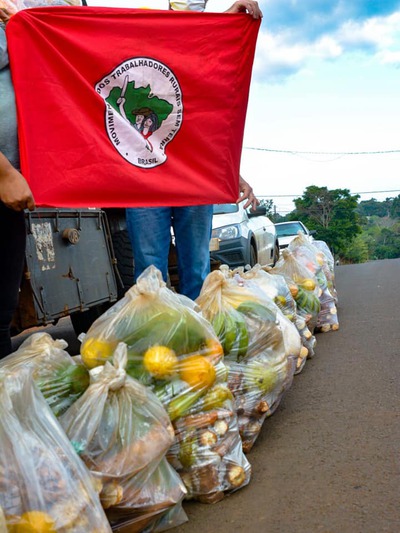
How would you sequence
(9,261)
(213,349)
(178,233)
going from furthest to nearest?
1. (178,233)
2. (9,261)
3. (213,349)

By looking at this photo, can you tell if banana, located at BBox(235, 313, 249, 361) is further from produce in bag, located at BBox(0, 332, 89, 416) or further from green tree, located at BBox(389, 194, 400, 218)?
green tree, located at BBox(389, 194, 400, 218)

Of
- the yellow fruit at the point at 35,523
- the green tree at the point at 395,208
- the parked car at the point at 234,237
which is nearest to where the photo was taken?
the yellow fruit at the point at 35,523

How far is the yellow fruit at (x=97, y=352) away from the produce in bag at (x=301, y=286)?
2.35 meters

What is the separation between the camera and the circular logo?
336 centimetres

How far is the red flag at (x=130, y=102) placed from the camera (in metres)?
3.06

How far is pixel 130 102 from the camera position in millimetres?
3406

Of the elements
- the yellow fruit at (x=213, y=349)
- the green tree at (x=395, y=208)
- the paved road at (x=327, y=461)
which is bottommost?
the green tree at (x=395, y=208)

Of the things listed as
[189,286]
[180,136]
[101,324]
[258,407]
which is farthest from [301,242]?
[101,324]

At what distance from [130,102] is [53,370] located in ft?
5.34

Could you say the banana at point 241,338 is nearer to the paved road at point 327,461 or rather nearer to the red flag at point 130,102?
the paved road at point 327,461

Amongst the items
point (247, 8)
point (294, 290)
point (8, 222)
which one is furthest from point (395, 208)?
point (8, 222)

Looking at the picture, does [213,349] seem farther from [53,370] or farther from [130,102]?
[130,102]

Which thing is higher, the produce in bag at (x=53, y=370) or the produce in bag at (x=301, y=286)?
the produce in bag at (x=53, y=370)

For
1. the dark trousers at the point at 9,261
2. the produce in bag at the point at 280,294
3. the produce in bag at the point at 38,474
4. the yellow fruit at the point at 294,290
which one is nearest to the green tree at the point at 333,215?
the yellow fruit at the point at 294,290
